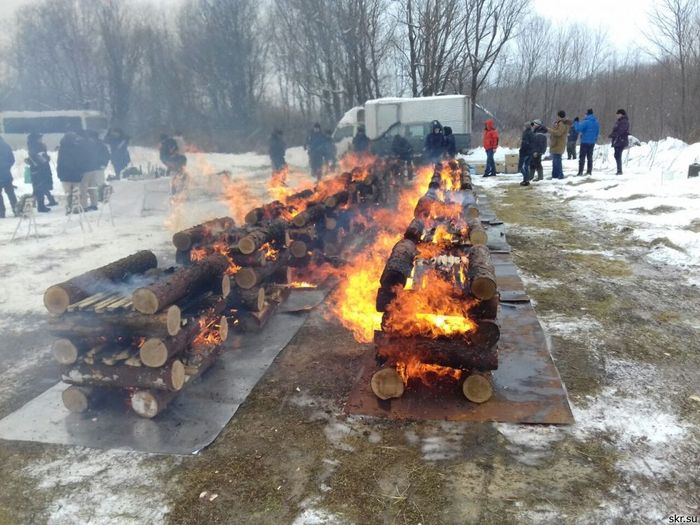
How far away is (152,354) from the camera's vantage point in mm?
4035

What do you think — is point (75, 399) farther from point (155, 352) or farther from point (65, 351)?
point (155, 352)

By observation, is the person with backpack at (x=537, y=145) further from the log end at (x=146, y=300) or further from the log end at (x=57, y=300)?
the log end at (x=57, y=300)

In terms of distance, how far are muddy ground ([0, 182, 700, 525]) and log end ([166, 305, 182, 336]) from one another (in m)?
0.92

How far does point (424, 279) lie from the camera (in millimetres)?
4711

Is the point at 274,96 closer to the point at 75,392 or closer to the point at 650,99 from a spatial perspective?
the point at 650,99

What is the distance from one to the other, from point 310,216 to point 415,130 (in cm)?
1669

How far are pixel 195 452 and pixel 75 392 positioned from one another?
4.46ft

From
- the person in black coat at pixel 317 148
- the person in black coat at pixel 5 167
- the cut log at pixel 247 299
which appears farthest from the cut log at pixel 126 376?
the person in black coat at pixel 317 148

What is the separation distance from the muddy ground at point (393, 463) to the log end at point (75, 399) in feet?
1.58

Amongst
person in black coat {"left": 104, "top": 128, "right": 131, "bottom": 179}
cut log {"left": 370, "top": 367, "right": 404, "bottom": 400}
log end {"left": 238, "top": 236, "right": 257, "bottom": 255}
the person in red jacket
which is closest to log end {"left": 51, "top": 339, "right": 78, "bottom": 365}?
log end {"left": 238, "top": 236, "right": 257, "bottom": 255}

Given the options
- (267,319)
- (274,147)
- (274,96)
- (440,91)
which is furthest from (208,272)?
(274,96)

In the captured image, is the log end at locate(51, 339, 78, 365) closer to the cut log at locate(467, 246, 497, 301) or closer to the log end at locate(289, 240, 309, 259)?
the cut log at locate(467, 246, 497, 301)

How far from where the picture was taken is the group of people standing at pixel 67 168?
42.4 ft

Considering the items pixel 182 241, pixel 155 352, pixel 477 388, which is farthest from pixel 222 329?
pixel 477 388
